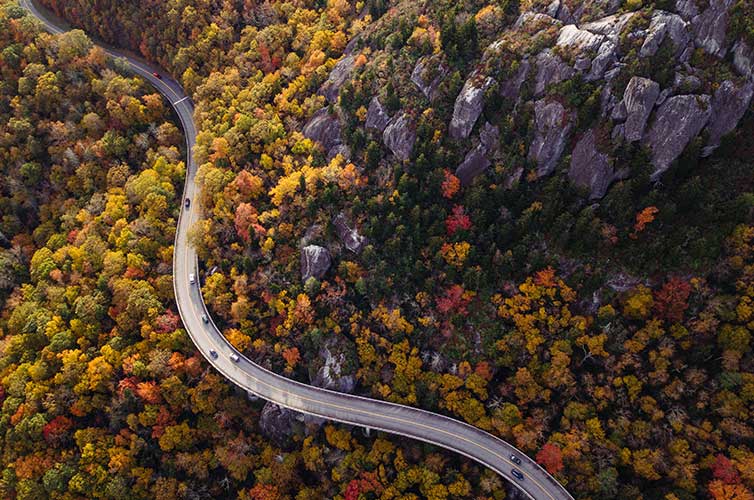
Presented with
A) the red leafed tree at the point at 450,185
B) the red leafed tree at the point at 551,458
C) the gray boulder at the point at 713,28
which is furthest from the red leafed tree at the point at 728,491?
the gray boulder at the point at 713,28

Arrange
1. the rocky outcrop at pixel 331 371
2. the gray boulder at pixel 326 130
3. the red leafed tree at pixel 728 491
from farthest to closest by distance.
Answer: the gray boulder at pixel 326 130, the rocky outcrop at pixel 331 371, the red leafed tree at pixel 728 491

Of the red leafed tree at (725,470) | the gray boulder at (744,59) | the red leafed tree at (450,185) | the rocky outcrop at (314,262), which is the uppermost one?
the gray boulder at (744,59)

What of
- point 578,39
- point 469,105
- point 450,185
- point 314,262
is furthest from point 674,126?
point 314,262

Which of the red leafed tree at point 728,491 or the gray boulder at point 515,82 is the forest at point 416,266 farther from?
the gray boulder at point 515,82

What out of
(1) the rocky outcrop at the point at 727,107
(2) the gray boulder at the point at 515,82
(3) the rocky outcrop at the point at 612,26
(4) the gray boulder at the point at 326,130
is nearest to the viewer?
(1) the rocky outcrop at the point at 727,107

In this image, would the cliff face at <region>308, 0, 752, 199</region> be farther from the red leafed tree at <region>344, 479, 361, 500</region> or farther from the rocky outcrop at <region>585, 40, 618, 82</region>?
the red leafed tree at <region>344, 479, 361, 500</region>

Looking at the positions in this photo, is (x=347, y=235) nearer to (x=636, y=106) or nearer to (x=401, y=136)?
(x=401, y=136)
